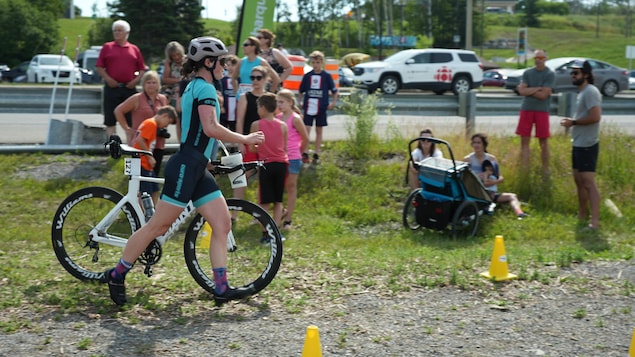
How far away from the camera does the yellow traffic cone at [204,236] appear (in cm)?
700

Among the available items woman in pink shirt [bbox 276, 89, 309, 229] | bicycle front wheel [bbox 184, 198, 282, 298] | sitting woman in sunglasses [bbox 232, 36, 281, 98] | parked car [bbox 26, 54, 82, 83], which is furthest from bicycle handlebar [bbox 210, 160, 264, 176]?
parked car [bbox 26, 54, 82, 83]

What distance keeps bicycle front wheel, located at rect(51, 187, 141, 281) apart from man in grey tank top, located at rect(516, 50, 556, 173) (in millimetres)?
6998

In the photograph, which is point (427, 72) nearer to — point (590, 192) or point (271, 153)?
point (590, 192)

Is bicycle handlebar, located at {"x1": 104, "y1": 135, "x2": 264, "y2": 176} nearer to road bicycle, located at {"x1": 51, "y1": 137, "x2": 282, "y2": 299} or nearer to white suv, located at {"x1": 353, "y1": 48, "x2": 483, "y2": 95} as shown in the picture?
road bicycle, located at {"x1": 51, "y1": 137, "x2": 282, "y2": 299}

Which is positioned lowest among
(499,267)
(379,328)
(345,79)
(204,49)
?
(379,328)

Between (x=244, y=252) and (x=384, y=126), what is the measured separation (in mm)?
8090

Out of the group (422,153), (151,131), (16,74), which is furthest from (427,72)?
(16,74)

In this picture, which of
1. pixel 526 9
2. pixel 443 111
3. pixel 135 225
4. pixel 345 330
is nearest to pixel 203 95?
pixel 135 225

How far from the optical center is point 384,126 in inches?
589

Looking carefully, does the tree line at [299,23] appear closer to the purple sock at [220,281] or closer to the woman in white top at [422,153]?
→ the woman in white top at [422,153]

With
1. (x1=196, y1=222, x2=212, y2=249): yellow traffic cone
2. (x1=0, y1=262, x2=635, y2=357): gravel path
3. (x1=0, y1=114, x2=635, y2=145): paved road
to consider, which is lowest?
(x1=0, y1=262, x2=635, y2=357): gravel path

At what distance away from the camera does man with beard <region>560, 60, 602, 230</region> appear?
10867 mm

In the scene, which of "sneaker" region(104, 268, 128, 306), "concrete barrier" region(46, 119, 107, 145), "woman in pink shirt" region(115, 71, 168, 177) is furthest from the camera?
"concrete barrier" region(46, 119, 107, 145)

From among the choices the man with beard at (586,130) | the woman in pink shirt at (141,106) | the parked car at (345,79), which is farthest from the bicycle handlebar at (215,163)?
the parked car at (345,79)
